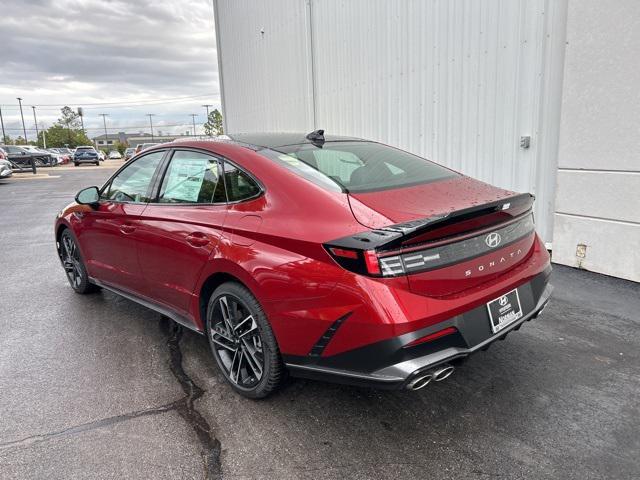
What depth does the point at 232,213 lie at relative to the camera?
9.66 ft

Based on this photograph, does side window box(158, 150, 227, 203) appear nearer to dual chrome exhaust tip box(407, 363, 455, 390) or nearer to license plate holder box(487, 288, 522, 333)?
dual chrome exhaust tip box(407, 363, 455, 390)

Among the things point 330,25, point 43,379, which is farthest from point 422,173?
point 330,25

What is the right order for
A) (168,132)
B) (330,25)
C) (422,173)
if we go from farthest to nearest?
(168,132), (330,25), (422,173)

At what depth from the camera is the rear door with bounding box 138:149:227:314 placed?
122 inches

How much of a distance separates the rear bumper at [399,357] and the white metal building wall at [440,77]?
12.0 ft

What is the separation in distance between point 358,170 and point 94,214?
2624mm

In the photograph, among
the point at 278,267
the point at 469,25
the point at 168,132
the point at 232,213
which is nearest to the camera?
the point at 278,267

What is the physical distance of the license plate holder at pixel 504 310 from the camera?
2.53 metres

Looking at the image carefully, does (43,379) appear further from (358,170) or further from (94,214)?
(358,170)

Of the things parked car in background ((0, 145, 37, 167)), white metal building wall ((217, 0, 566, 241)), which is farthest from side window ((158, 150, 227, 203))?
parked car in background ((0, 145, 37, 167))

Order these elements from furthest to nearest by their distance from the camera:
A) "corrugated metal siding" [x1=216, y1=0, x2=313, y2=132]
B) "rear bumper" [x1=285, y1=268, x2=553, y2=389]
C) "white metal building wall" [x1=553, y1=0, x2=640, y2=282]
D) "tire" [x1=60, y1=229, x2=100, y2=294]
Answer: "corrugated metal siding" [x1=216, y1=0, x2=313, y2=132]
"tire" [x1=60, y1=229, x2=100, y2=294]
"white metal building wall" [x1=553, y1=0, x2=640, y2=282]
"rear bumper" [x1=285, y1=268, x2=553, y2=389]

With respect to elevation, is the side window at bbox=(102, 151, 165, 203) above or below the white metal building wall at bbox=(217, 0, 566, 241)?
below

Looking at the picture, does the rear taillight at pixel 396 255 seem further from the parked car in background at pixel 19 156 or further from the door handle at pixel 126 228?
the parked car in background at pixel 19 156

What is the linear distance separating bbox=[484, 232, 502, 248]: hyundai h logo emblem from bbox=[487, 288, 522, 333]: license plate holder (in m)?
0.27
